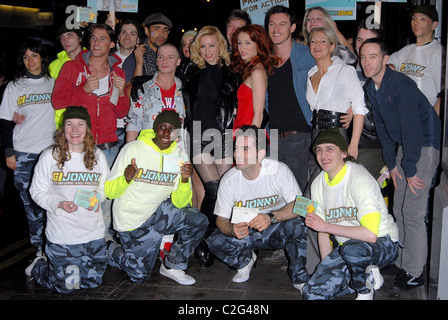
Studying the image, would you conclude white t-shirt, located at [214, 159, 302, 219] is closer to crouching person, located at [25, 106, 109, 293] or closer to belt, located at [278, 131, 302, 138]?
belt, located at [278, 131, 302, 138]

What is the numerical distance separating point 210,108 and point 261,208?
1.23 m

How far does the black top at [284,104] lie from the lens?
490 centimetres

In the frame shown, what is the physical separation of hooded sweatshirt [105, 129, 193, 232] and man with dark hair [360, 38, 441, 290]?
2.02 meters

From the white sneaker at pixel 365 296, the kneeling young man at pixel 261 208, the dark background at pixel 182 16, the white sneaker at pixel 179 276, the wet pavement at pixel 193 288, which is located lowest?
the wet pavement at pixel 193 288

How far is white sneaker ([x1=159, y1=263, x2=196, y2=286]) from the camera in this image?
4.73 m

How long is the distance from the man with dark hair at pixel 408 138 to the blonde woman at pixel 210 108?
1.45 meters

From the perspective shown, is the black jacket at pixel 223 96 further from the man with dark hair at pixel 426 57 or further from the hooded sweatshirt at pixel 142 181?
the man with dark hair at pixel 426 57

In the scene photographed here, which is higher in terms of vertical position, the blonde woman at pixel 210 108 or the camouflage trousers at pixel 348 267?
the blonde woman at pixel 210 108

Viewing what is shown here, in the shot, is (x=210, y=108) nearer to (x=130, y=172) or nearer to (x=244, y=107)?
(x=244, y=107)

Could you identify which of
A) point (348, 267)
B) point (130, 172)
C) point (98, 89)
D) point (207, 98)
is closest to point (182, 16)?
point (98, 89)

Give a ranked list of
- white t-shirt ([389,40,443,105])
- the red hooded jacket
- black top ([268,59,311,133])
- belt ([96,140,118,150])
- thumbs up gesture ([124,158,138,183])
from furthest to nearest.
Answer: belt ([96,140,118,150]), the red hooded jacket, white t-shirt ([389,40,443,105]), black top ([268,59,311,133]), thumbs up gesture ([124,158,138,183])

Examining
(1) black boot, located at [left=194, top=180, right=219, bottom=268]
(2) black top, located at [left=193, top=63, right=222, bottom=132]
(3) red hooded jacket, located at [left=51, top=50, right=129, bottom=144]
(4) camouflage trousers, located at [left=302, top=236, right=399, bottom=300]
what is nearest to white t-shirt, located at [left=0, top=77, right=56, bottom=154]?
(3) red hooded jacket, located at [left=51, top=50, right=129, bottom=144]

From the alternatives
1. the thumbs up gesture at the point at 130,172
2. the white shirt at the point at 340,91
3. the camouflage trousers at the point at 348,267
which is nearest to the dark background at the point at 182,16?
the thumbs up gesture at the point at 130,172

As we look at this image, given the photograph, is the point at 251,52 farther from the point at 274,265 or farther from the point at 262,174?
the point at 274,265
